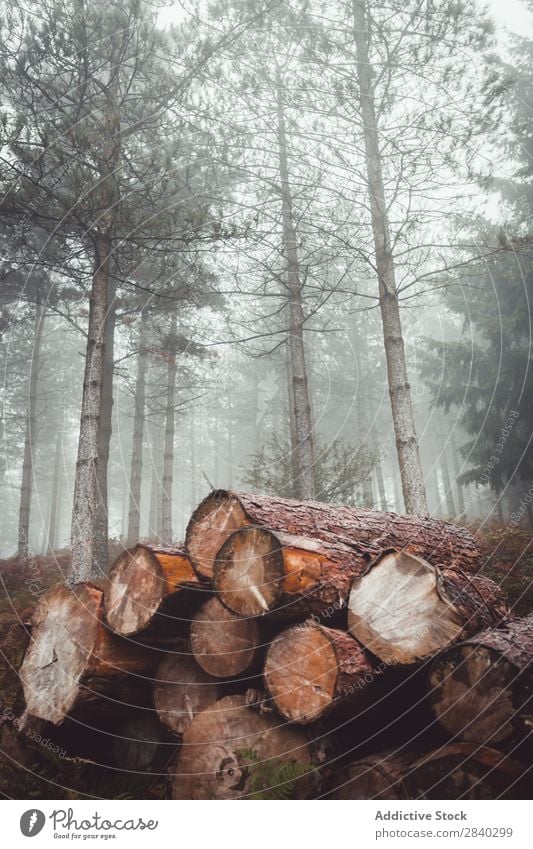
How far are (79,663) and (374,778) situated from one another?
8.01ft

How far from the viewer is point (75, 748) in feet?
13.1

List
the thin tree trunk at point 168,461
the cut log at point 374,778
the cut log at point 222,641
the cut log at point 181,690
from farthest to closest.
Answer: the thin tree trunk at point 168,461 < the cut log at point 181,690 < the cut log at point 222,641 < the cut log at point 374,778

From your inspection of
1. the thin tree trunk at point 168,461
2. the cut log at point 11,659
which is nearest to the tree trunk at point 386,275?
the cut log at point 11,659

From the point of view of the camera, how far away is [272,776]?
307 centimetres

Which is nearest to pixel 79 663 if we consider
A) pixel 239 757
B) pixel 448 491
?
pixel 239 757

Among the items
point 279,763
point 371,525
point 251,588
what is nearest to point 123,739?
point 279,763

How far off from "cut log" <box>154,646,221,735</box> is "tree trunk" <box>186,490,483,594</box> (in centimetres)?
82

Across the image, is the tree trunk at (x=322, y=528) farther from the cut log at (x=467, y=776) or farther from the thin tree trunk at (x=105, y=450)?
the thin tree trunk at (x=105, y=450)

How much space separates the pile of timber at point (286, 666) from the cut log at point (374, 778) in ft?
0.03

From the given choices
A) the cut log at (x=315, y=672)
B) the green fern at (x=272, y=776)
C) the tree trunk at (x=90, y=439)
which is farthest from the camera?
the tree trunk at (x=90, y=439)

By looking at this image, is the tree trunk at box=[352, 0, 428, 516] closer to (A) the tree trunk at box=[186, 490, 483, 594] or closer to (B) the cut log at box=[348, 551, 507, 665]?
(A) the tree trunk at box=[186, 490, 483, 594]

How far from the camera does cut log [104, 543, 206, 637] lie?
12.6 ft

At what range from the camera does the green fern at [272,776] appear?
9.86 feet
